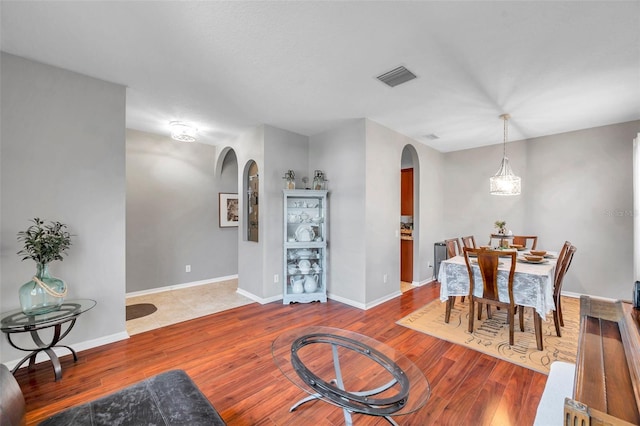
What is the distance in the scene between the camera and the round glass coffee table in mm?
1232

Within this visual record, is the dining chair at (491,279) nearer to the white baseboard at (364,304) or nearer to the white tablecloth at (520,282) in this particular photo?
the white tablecloth at (520,282)

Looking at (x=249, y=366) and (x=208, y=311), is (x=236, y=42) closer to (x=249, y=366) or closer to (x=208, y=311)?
(x=249, y=366)

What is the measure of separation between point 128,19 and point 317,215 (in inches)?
125

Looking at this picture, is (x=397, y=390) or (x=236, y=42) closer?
(x=397, y=390)

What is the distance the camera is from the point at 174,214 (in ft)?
15.6

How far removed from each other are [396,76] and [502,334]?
308 cm

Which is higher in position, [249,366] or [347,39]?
[347,39]

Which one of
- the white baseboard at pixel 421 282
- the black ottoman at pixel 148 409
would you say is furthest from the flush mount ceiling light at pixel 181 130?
the white baseboard at pixel 421 282

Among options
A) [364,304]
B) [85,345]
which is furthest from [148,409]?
[364,304]

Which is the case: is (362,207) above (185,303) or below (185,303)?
above

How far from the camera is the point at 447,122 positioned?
389 cm

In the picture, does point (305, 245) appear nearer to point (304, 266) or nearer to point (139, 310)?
point (304, 266)

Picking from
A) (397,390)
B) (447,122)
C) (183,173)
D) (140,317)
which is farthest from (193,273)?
(447,122)

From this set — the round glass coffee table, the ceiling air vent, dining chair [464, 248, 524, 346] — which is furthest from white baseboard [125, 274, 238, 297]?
the ceiling air vent
